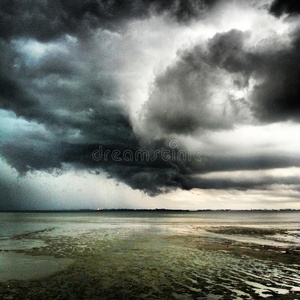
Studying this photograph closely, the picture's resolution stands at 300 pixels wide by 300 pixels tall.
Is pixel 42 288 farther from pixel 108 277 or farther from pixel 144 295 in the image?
pixel 144 295

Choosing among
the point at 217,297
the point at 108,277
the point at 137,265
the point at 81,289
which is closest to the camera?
the point at 217,297

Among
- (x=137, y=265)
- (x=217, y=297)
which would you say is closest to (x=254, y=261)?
(x=137, y=265)

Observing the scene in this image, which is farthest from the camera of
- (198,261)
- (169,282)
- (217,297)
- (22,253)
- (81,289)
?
(22,253)

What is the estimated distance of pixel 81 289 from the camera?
1739 cm

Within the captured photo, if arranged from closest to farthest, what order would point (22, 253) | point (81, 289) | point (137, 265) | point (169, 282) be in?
point (81, 289)
point (169, 282)
point (137, 265)
point (22, 253)

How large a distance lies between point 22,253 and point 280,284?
1040 inches

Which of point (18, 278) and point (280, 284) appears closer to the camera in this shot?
point (280, 284)

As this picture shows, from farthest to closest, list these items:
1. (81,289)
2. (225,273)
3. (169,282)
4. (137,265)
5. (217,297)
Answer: (137,265), (225,273), (169,282), (81,289), (217,297)

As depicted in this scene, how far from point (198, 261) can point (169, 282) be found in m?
8.87

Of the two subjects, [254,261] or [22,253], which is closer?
[254,261]

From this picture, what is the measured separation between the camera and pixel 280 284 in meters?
18.2

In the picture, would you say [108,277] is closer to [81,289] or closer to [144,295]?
[81,289]

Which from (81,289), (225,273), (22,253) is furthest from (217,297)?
(22,253)

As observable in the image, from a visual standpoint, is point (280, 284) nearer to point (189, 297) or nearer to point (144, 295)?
point (189, 297)
